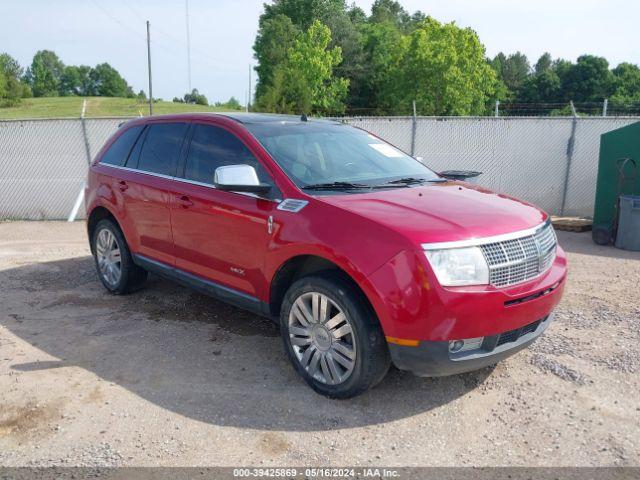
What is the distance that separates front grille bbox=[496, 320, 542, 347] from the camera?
Answer: 3.24m

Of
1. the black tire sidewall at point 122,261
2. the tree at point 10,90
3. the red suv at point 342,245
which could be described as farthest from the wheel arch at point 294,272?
A: the tree at point 10,90

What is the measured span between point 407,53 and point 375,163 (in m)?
48.9

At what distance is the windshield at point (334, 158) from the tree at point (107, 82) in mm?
108640

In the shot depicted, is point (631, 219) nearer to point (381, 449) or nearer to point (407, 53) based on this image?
point (381, 449)

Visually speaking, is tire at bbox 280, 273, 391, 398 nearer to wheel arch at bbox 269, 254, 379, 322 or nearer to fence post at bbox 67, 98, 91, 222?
wheel arch at bbox 269, 254, 379, 322

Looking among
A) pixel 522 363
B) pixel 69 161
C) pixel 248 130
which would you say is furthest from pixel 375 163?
pixel 69 161

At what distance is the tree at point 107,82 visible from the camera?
107 m

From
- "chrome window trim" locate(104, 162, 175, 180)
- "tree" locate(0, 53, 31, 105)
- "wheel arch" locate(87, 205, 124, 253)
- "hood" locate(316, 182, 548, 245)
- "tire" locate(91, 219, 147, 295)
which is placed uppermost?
"tree" locate(0, 53, 31, 105)

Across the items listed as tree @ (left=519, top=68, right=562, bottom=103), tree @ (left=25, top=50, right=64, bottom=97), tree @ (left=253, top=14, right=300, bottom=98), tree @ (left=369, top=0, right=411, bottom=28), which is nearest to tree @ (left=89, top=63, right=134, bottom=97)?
tree @ (left=25, top=50, right=64, bottom=97)

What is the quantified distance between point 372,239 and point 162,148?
106 inches

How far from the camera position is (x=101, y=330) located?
480 cm

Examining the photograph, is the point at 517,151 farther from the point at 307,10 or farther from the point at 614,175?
the point at 307,10

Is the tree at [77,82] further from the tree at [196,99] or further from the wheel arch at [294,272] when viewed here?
the wheel arch at [294,272]

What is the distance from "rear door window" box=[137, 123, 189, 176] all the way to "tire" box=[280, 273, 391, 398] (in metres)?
1.91
